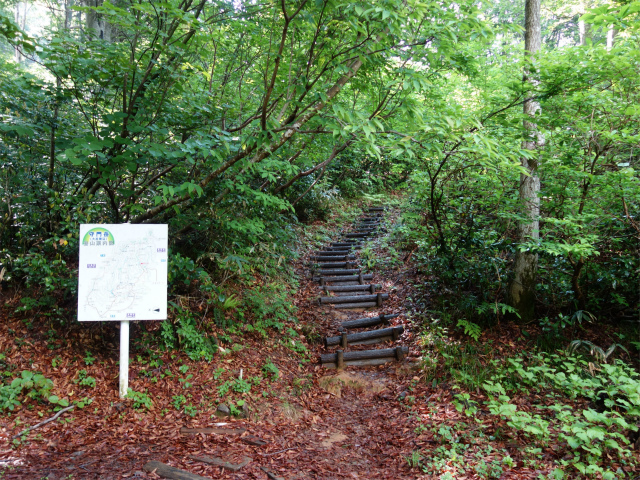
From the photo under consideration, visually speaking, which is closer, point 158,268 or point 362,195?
point 158,268

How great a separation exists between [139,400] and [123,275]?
4.47 feet

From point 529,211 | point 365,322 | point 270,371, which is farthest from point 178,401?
point 529,211

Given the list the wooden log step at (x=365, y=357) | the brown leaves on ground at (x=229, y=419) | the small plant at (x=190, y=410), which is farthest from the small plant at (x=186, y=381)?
the wooden log step at (x=365, y=357)

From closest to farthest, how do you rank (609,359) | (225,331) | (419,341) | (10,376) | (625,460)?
(625,460) < (10,376) < (609,359) < (225,331) < (419,341)

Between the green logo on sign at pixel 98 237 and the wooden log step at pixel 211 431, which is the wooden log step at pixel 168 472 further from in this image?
the green logo on sign at pixel 98 237

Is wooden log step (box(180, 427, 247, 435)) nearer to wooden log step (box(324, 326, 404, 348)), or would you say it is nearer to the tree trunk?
wooden log step (box(324, 326, 404, 348))

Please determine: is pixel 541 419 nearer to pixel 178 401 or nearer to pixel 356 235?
pixel 178 401

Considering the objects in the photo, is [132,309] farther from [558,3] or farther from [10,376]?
[558,3]

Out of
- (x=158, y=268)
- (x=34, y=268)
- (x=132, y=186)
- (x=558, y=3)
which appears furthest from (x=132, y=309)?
(x=558, y=3)

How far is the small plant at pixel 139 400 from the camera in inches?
154

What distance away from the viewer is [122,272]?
3902mm

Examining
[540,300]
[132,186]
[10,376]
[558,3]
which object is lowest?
[10,376]

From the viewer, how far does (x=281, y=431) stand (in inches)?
162

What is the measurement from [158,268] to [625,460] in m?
4.71
